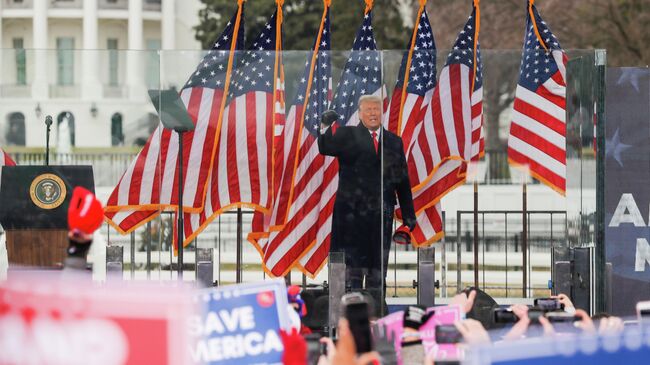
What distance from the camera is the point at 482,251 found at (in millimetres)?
14180

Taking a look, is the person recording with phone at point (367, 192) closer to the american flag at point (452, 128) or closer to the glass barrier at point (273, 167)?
the glass barrier at point (273, 167)

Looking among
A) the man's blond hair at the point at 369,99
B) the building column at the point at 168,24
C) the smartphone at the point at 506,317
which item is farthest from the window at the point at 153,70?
the building column at the point at 168,24

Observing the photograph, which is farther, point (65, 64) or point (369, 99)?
point (369, 99)

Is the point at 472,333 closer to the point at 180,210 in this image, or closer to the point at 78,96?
the point at 180,210

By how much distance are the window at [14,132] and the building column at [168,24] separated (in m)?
63.8

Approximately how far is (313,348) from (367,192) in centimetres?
489

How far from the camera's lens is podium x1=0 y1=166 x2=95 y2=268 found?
13.5m

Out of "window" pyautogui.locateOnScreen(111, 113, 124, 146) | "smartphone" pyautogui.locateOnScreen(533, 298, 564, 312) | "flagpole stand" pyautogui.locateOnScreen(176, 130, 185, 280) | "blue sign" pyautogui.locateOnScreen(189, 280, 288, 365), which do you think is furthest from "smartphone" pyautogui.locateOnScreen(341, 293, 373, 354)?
"window" pyautogui.locateOnScreen(111, 113, 124, 146)

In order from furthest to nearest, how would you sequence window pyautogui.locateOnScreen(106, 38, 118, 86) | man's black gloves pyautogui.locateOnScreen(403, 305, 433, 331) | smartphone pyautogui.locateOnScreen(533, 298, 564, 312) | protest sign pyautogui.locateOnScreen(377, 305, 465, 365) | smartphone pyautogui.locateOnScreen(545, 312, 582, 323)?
window pyautogui.locateOnScreen(106, 38, 118, 86) < smartphone pyautogui.locateOnScreen(533, 298, 564, 312) < man's black gloves pyautogui.locateOnScreen(403, 305, 433, 331) < smartphone pyautogui.locateOnScreen(545, 312, 582, 323) < protest sign pyautogui.locateOnScreen(377, 305, 465, 365)

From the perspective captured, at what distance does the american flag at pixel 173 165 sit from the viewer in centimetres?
1375

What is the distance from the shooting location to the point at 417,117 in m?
13.8

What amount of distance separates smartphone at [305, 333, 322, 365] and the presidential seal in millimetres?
4198

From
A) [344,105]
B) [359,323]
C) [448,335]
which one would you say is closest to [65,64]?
[344,105]

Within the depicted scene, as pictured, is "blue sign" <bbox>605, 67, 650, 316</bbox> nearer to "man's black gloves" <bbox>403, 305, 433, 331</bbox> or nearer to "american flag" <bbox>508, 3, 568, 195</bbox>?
"american flag" <bbox>508, 3, 568, 195</bbox>
